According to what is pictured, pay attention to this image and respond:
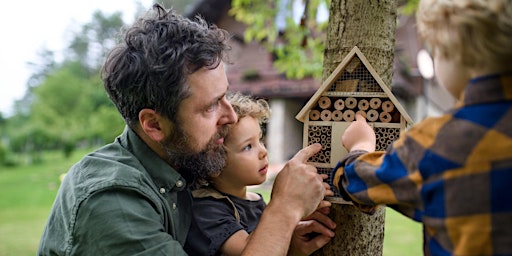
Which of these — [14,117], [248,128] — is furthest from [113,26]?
[248,128]

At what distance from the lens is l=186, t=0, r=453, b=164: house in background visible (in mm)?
13172

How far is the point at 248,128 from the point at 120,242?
66 centimetres

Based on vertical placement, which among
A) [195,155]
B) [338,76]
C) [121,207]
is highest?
[338,76]

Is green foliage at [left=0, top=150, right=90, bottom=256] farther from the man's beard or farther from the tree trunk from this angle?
the tree trunk

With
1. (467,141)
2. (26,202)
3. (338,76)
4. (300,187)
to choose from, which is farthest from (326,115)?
(26,202)

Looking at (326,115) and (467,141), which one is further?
(326,115)

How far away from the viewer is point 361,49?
2.01 m

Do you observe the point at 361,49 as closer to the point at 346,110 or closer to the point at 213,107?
the point at 346,110

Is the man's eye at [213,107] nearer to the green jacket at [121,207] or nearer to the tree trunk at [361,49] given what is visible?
the green jacket at [121,207]

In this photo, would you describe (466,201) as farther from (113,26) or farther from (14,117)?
(113,26)

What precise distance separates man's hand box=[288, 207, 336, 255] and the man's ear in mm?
627

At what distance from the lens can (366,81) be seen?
184 cm

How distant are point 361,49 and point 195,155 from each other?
0.76 metres

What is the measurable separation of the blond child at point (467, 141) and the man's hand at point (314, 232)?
62 centimetres
